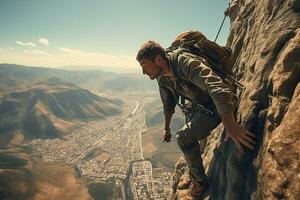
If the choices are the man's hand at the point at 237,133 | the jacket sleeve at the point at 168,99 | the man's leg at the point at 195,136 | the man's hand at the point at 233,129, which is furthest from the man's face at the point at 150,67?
the man's hand at the point at 237,133

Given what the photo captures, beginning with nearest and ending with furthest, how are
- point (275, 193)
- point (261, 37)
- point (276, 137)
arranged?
point (275, 193) < point (276, 137) < point (261, 37)

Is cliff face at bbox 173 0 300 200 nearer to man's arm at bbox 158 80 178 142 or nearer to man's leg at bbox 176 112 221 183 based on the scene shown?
man's leg at bbox 176 112 221 183

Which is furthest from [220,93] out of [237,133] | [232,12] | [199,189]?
[232,12]

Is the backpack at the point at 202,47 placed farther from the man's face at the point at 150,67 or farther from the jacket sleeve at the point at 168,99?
the jacket sleeve at the point at 168,99

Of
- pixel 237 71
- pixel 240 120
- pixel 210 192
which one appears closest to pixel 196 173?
pixel 210 192

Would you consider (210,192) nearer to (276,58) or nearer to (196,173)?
(196,173)

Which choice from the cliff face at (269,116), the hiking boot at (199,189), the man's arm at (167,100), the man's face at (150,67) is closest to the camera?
the cliff face at (269,116)

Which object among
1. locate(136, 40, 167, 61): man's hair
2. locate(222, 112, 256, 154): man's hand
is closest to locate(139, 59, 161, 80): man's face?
locate(136, 40, 167, 61): man's hair
